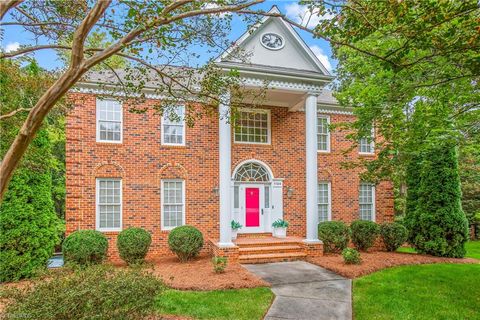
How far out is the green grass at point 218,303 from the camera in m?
5.56

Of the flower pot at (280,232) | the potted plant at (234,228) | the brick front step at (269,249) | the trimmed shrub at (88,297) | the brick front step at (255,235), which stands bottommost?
the brick front step at (269,249)

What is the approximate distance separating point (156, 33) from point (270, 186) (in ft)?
28.9

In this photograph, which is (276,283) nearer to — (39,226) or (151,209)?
(151,209)

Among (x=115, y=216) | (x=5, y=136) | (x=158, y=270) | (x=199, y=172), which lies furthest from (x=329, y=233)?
(x=5, y=136)

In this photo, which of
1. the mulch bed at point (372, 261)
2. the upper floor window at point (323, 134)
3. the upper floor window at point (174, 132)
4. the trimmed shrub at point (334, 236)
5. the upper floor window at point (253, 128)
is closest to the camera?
the mulch bed at point (372, 261)

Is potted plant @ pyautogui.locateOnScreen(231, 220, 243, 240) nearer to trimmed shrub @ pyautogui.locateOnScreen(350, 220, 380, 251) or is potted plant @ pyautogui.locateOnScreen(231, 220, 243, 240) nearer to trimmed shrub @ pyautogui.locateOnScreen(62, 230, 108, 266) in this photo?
trimmed shrub @ pyautogui.locateOnScreen(62, 230, 108, 266)

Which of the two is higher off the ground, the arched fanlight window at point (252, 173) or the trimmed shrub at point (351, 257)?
the arched fanlight window at point (252, 173)

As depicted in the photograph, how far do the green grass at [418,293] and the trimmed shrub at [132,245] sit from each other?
6.39 meters

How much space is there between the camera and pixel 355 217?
43.8 ft

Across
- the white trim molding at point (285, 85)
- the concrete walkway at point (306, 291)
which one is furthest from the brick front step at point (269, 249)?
the white trim molding at point (285, 85)

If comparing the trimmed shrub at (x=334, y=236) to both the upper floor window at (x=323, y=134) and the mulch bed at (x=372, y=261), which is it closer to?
the mulch bed at (x=372, y=261)

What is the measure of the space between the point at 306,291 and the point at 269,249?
11.1 ft

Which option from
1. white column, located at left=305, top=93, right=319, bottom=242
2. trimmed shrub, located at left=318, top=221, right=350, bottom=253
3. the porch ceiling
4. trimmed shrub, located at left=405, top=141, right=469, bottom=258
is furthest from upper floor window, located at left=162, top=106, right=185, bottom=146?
trimmed shrub, located at left=405, top=141, right=469, bottom=258

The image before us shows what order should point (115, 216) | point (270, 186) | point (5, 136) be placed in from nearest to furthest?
point (5, 136), point (115, 216), point (270, 186)
